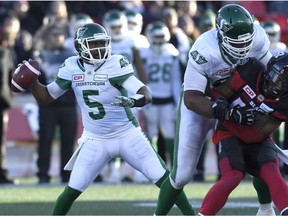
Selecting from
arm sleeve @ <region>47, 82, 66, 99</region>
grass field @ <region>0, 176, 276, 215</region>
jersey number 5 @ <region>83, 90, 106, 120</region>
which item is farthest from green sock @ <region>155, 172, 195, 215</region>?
grass field @ <region>0, 176, 276, 215</region>

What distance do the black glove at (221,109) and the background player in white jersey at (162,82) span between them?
17.3 feet

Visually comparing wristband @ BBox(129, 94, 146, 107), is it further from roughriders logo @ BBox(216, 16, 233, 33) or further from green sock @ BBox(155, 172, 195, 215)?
roughriders logo @ BBox(216, 16, 233, 33)

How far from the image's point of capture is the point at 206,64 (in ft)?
19.9

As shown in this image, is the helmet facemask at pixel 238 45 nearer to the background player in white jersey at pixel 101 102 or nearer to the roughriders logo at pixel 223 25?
the roughriders logo at pixel 223 25

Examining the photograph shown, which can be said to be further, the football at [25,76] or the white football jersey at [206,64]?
the football at [25,76]

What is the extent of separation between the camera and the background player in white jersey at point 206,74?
6.00 meters

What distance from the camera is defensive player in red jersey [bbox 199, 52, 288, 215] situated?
569 centimetres

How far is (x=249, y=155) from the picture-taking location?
5.94 m

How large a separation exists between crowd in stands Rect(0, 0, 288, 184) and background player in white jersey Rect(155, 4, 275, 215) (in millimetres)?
1684

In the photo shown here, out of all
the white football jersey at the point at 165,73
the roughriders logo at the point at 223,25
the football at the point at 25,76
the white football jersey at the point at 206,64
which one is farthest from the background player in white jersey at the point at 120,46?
the roughriders logo at the point at 223,25

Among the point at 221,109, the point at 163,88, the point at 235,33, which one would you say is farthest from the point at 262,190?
the point at 163,88

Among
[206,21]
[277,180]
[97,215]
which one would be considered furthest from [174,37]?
[277,180]

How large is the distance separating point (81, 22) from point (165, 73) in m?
1.14

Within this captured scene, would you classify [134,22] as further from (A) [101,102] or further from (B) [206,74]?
(B) [206,74]
